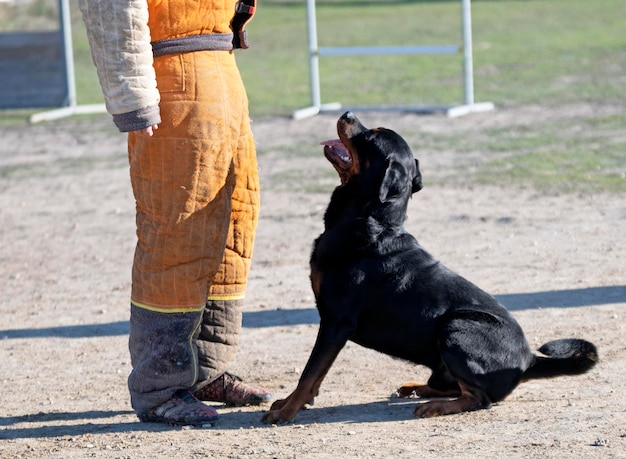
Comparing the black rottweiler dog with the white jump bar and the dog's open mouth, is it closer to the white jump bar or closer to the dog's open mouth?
the dog's open mouth

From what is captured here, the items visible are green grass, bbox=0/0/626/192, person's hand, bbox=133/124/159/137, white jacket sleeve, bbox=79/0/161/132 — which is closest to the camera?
white jacket sleeve, bbox=79/0/161/132

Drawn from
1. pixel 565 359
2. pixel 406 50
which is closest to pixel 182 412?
pixel 565 359

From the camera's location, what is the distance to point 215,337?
479 centimetres

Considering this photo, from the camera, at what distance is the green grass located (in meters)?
10.7

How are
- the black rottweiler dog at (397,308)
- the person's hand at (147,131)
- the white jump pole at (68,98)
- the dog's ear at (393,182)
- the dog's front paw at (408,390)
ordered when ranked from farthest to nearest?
the white jump pole at (68,98) < the dog's front paw at (408,390) < the dog's ear at (393,182) < the black rottweiler dog at (397,308) < the person's hand at (147,131)

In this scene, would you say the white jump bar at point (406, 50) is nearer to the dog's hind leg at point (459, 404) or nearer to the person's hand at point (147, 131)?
the dog's hind leg at point (459, 404)

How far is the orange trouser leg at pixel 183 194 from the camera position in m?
4.37

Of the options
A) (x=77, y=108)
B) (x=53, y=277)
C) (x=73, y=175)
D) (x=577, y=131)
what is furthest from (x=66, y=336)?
(x=77, y=108)

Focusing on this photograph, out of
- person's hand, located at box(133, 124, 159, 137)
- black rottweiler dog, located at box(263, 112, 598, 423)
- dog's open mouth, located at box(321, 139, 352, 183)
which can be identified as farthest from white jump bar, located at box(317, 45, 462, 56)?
person's hand, located at box(133, 124, 159, 137)

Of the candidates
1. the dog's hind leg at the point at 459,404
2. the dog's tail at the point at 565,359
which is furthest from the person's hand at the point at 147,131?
the dog's tail at the point at 565,359

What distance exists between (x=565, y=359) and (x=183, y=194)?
1.72 meters

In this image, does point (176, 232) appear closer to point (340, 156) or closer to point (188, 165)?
point (188, 165)

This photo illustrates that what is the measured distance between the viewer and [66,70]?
15547mm

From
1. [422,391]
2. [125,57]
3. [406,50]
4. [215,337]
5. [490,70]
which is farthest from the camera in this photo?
[490,70]
